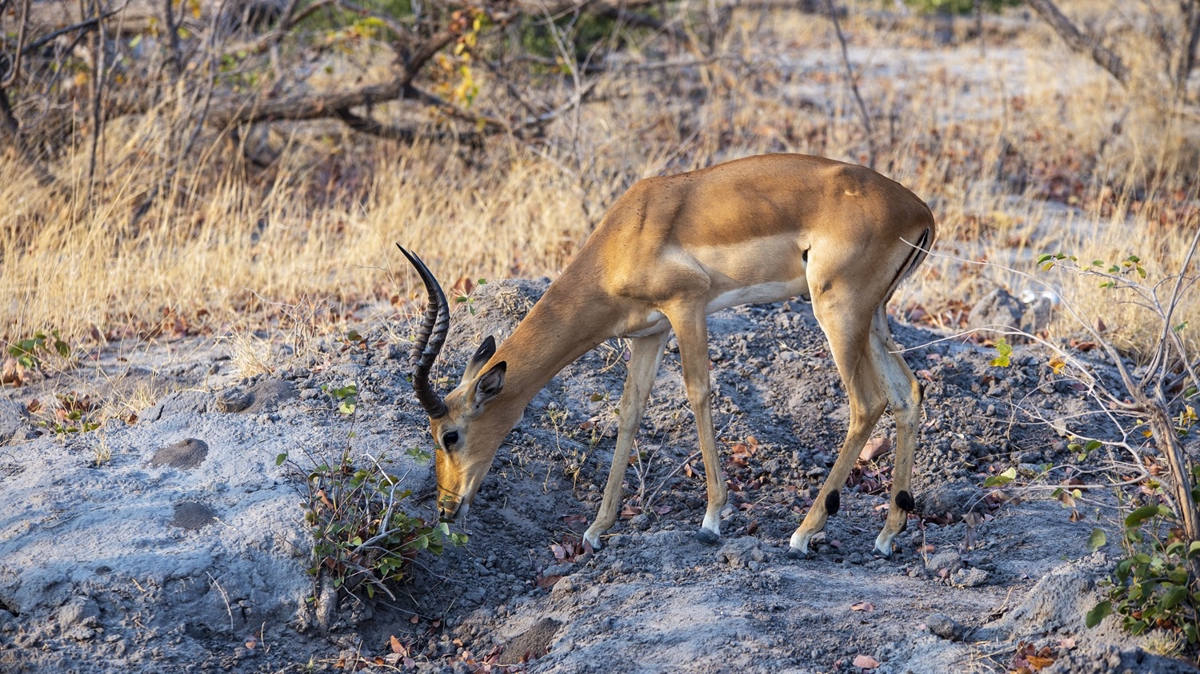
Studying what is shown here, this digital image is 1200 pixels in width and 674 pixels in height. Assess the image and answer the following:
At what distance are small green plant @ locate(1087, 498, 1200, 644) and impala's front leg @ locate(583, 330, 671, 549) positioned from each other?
2520mm

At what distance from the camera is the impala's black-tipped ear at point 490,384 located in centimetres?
541

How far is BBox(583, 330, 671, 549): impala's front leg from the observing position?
593 cm

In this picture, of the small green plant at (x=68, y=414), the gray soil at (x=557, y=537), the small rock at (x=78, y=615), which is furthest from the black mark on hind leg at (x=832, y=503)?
the small green plant at (x=68, y=414)

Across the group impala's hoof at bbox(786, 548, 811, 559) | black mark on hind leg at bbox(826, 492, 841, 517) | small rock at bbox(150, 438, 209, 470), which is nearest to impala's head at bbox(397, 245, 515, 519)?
small rock at bbox(150, 438, 209, 470)

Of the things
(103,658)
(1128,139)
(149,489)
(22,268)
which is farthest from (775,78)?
(103,658)

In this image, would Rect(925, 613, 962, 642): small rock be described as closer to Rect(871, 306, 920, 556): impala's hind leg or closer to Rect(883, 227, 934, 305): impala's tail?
Rect(871, 306, 920, 556): impala's hind leg

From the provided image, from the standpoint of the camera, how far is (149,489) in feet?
18.4

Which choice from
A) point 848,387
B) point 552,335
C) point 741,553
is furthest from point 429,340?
point 848,387

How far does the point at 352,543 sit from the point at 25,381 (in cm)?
352

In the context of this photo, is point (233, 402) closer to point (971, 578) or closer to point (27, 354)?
point (27, 354)

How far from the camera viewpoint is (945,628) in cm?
454

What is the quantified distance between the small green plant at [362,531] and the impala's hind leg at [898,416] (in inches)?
86.6

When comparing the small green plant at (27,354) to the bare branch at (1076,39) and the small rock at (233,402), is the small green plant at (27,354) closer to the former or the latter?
the small rock at (233,402)

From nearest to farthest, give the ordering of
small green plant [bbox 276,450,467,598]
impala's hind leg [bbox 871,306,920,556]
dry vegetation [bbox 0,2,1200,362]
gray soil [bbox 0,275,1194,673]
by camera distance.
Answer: gray soil [bbox 0,275,1194,673] → small green plant [bbox 276,450,467,598] → impala's hind leg [bbox 871,306,920,556] → dry vegetation [bbox 0,2,1200,362]
